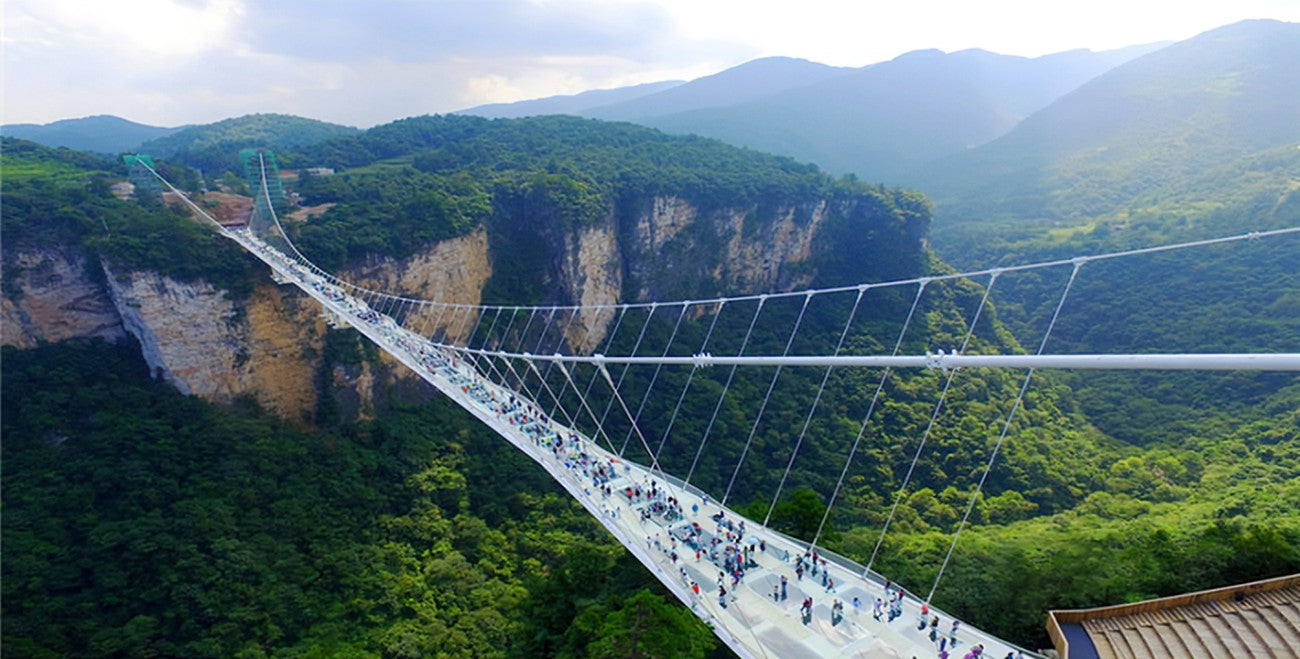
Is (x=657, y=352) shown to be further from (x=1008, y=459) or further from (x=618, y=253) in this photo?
(x=1008, y=459)

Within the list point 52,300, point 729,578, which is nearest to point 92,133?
point 52,300

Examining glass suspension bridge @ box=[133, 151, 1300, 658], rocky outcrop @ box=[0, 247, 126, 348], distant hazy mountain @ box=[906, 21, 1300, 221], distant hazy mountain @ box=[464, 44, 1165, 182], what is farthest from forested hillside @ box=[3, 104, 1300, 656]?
distant hazy mountain @ box=[464, 44, 1165, 182]

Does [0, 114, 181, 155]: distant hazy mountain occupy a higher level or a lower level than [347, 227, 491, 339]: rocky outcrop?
higher

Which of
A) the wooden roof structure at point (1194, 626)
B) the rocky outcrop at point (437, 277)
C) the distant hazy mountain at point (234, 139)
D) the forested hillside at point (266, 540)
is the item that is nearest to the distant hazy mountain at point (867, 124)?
the distant hazy mountain at point (234, 139)

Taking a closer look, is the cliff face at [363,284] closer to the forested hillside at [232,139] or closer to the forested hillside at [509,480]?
the forested hillside at [509,480]

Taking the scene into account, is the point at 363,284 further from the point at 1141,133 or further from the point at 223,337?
the point at 1141,133

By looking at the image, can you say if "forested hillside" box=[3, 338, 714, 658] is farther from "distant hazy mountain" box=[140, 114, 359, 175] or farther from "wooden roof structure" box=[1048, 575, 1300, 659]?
"distant hazy mountain" box=[140, 114, 359, 175]

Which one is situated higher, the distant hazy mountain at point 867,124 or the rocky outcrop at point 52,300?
the distant hazy mountain at point 867,124
